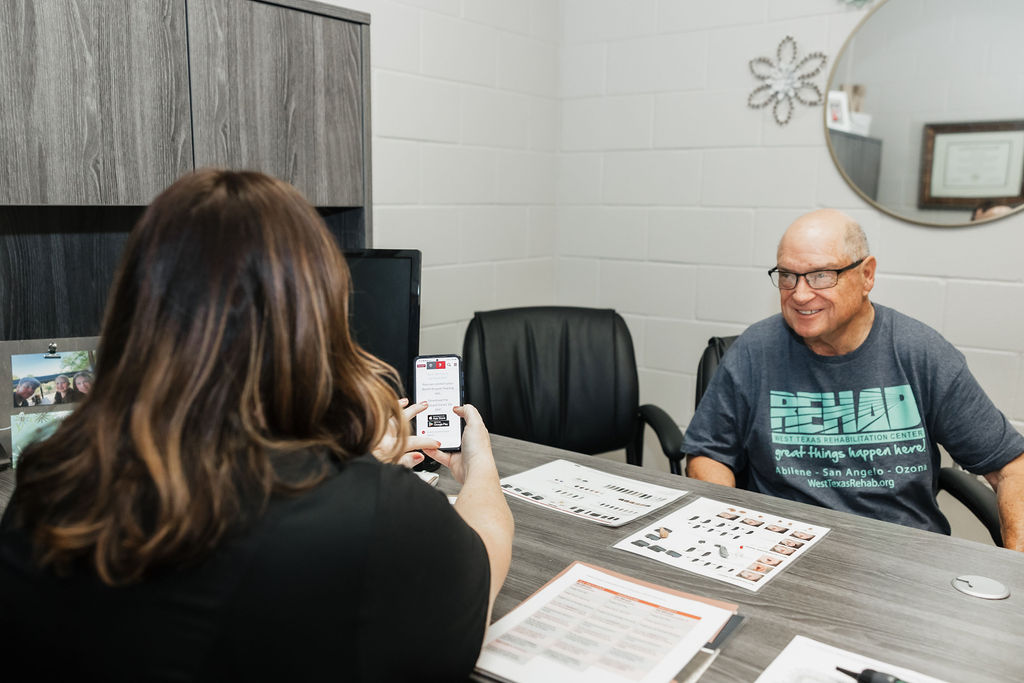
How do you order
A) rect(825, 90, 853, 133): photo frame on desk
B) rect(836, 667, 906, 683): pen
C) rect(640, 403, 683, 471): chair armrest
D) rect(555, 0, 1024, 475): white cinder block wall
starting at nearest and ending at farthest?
rect(836, 667, 906, 683): pen → rect(640, 403, 683, 471): chair armrest → rect(555, 0, 1024, 475): white cinder block wall → rect(825, 90, 853, 133): photo frame on desk

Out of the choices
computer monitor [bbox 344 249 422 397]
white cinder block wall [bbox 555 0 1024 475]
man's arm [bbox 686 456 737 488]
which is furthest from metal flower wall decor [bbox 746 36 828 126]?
computer monitor [bbox 344 249 422 397]

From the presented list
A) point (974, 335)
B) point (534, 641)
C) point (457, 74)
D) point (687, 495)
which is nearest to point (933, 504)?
point (687, 495)

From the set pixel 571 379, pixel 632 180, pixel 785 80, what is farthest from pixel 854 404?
pixel 632 180

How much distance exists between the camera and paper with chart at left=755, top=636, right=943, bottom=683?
0.96 m

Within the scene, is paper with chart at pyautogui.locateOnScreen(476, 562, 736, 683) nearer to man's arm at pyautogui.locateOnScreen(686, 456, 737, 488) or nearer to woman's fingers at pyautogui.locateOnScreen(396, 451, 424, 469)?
woman's fingers at pyautogui.locateOnScreen(396, 451, 424, 469)

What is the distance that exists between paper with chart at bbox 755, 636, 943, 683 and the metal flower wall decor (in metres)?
2.09

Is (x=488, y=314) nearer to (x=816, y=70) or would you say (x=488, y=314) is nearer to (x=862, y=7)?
(x=816, y=70)

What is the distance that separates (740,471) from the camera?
207cm

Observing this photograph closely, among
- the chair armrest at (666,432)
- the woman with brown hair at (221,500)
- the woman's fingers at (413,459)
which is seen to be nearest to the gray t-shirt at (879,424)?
the chair armrest at (666,432)

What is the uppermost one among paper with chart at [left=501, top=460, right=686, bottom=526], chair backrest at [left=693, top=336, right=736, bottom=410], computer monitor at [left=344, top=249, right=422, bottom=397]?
computer monitor at [left=344, top=249, right=422, bottom=397]

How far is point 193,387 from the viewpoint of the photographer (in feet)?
2.46

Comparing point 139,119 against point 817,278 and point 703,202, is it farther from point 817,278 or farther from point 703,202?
point 703,202

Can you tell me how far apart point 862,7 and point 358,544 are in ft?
8.22

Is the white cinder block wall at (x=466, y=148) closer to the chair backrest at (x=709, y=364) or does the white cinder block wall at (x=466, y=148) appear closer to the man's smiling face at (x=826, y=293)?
the chair backrest at (x=709, y=364)
